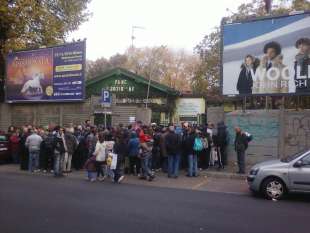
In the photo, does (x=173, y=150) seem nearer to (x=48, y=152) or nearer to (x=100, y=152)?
(x=100, y=152)

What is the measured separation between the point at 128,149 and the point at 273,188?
18.6ft

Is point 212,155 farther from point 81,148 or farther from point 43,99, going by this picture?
point 43,99

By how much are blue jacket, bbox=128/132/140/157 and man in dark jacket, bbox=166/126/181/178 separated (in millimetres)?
1072

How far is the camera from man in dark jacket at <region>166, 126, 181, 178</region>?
50.6 ft

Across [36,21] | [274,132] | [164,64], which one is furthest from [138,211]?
[164,64]

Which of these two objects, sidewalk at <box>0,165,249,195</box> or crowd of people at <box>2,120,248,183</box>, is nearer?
sidewalk at <box>0,165,249,195</box>

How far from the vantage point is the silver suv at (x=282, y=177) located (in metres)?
11.0

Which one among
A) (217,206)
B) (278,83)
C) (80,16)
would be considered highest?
(80,16)

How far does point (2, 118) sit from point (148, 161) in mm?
12469

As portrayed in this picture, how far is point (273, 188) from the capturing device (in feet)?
37.1

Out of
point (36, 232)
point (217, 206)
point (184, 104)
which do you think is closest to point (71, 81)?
point (184, 104)

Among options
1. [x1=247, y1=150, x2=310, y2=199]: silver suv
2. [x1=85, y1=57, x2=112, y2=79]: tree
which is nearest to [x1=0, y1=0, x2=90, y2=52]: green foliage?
[x1=247, y1=150, x2=310, y2=199]: silver suv

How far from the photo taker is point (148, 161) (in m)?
15.4

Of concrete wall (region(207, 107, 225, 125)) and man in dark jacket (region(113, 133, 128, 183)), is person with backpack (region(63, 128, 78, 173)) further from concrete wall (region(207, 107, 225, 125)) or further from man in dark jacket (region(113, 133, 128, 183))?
concrete wall (region(207, 107, 225, 125))
